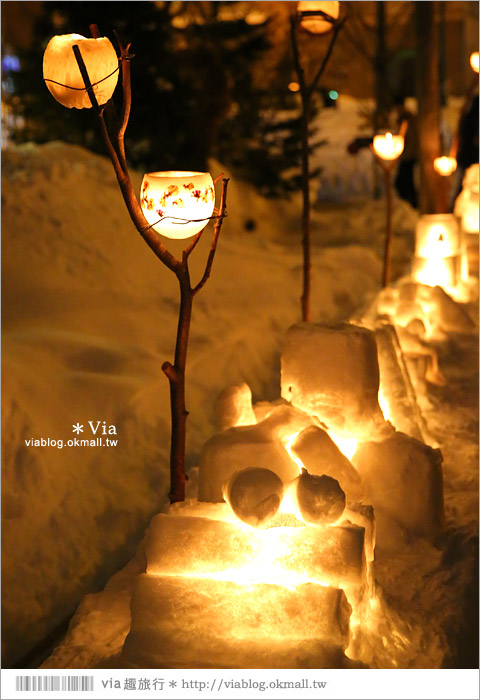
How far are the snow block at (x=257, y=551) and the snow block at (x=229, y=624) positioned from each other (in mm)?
69

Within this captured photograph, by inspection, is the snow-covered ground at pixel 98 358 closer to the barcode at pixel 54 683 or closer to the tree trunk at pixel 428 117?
the barcode at pixel 54 683

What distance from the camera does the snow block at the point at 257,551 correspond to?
9.12 ft

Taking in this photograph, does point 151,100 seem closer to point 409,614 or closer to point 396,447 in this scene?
point 396,447

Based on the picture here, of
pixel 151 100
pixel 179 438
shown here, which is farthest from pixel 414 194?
pixel 179 438

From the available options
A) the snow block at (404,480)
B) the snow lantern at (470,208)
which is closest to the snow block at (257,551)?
the snow block at (404,480)

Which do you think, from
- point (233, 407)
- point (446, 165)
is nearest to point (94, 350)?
point (233, 407)

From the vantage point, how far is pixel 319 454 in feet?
10.6

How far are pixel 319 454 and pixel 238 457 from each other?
32 centimetres

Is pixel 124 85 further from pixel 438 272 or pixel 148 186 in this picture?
pixel 438 272

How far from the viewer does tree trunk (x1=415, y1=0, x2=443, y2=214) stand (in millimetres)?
7867

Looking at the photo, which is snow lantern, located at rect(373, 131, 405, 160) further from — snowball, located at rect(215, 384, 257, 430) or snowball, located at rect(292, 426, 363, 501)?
snowball, located at rect(292, 426, 363, 501)

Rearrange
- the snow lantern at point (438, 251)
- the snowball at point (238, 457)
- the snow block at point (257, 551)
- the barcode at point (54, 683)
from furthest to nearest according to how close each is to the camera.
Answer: the snow lantern at point (438, 251) → the snowball at point (238, 457) → the snow block at point (257, 551) → the barcode at point (54, 683)

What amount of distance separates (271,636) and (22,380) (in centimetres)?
203

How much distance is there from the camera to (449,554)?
348 cm
